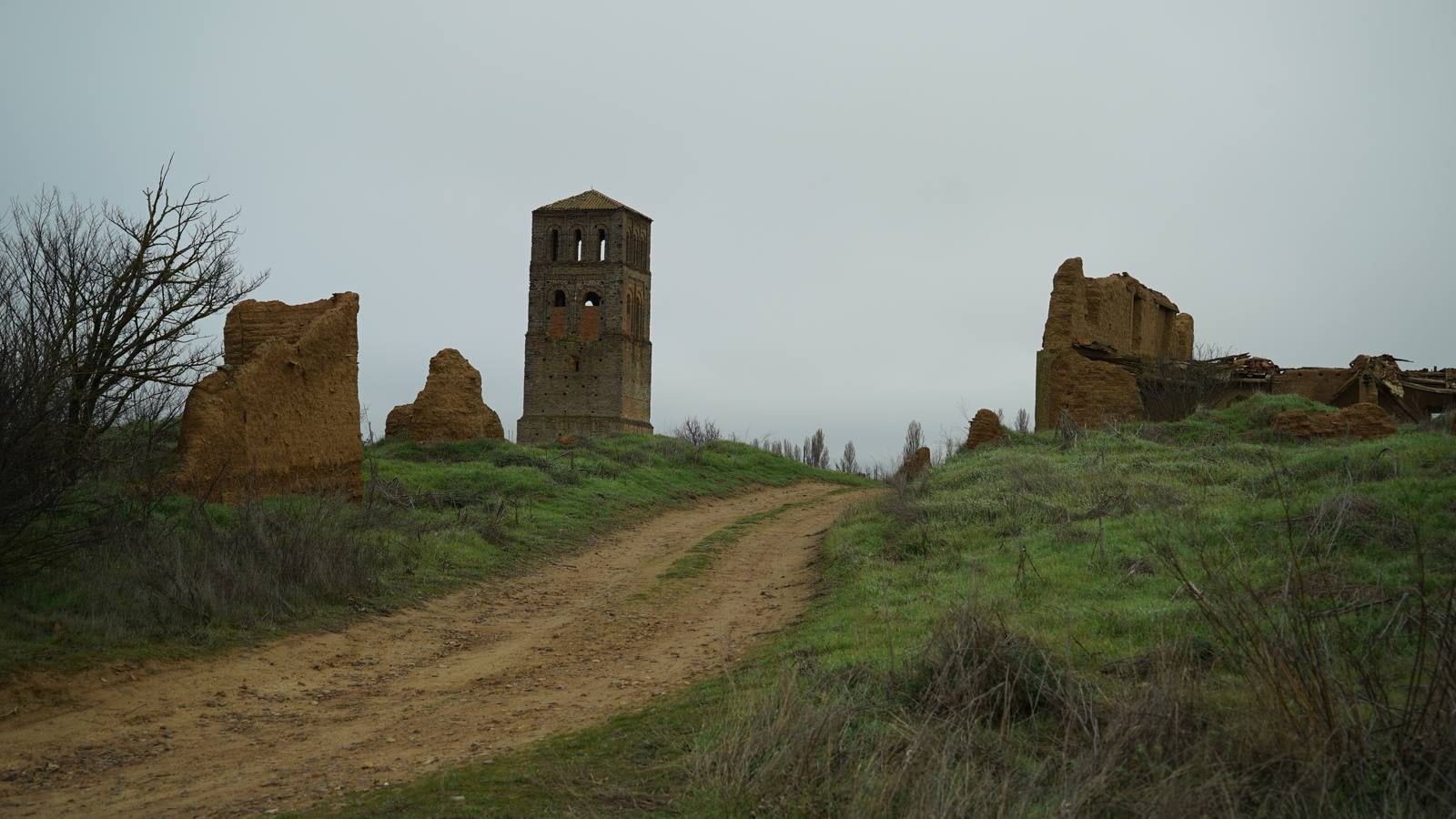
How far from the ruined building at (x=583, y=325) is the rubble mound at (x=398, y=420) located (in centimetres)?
2525

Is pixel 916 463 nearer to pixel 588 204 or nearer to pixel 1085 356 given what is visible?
pixel 1085 356

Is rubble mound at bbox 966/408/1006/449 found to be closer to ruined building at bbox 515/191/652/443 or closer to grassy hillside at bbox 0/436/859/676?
grassy hillside at bbox 0/436/859/676

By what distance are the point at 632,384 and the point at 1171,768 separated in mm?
51118

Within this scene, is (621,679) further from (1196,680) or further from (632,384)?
(632,384)

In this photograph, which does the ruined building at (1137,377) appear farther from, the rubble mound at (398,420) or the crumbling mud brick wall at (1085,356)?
the rubble mound at (398,420)

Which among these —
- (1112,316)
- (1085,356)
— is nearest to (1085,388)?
(1085,356)

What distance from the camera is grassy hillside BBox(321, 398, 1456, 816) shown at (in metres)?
4.63

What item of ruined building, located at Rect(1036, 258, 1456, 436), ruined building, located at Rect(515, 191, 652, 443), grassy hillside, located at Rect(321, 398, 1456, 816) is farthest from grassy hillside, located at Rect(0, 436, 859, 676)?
ruined building, located at Rect(515, 191, 652, 443)

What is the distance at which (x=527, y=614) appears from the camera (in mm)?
11062

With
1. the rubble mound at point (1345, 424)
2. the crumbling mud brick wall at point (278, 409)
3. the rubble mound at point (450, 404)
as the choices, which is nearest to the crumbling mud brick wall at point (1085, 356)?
the rubble mound at point (1345, 424)

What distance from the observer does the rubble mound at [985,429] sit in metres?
22.5

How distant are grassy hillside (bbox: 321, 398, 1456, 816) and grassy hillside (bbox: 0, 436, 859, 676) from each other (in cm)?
399

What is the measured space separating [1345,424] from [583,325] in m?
41.4

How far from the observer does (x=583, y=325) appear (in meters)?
54.9
